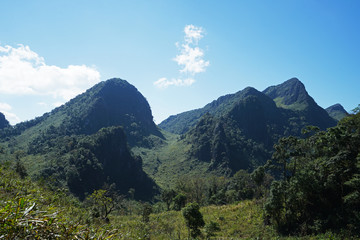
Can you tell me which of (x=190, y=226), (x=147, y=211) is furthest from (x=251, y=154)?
(x=190, y=226)

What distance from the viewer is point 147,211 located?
1709 inches

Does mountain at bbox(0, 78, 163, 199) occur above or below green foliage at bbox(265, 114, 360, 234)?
above

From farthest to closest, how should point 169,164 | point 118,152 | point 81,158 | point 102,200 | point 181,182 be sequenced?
1. point 169,164
2. point 118,152
3. point 81,158
4. point 181,182
5. point 102,200

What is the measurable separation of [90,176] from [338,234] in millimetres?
107022

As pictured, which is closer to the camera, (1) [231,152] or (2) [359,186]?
(2) [359,186]

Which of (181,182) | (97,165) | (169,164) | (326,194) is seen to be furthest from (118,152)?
(326,194)

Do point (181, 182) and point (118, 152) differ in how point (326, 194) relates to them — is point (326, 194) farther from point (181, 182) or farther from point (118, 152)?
point (118, 152)

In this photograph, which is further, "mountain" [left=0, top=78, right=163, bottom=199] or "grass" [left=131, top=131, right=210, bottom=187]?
"grass" [left=131, top=131, right=210, bottom=187]

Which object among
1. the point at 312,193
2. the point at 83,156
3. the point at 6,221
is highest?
the point at 83,156

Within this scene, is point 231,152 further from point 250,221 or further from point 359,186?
point 359,186

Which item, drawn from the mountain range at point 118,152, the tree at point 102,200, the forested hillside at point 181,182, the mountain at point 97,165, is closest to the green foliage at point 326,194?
the forested hillside at point 181,182

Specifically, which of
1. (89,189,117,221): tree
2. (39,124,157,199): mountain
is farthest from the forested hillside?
(39,124,157,199): mountain

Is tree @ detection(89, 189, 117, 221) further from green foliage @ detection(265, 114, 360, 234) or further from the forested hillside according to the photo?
green foliage @ detection(265, 114, 360, 234)

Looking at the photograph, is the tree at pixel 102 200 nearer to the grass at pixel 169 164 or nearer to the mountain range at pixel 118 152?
the mountain range at pixel 118 152
